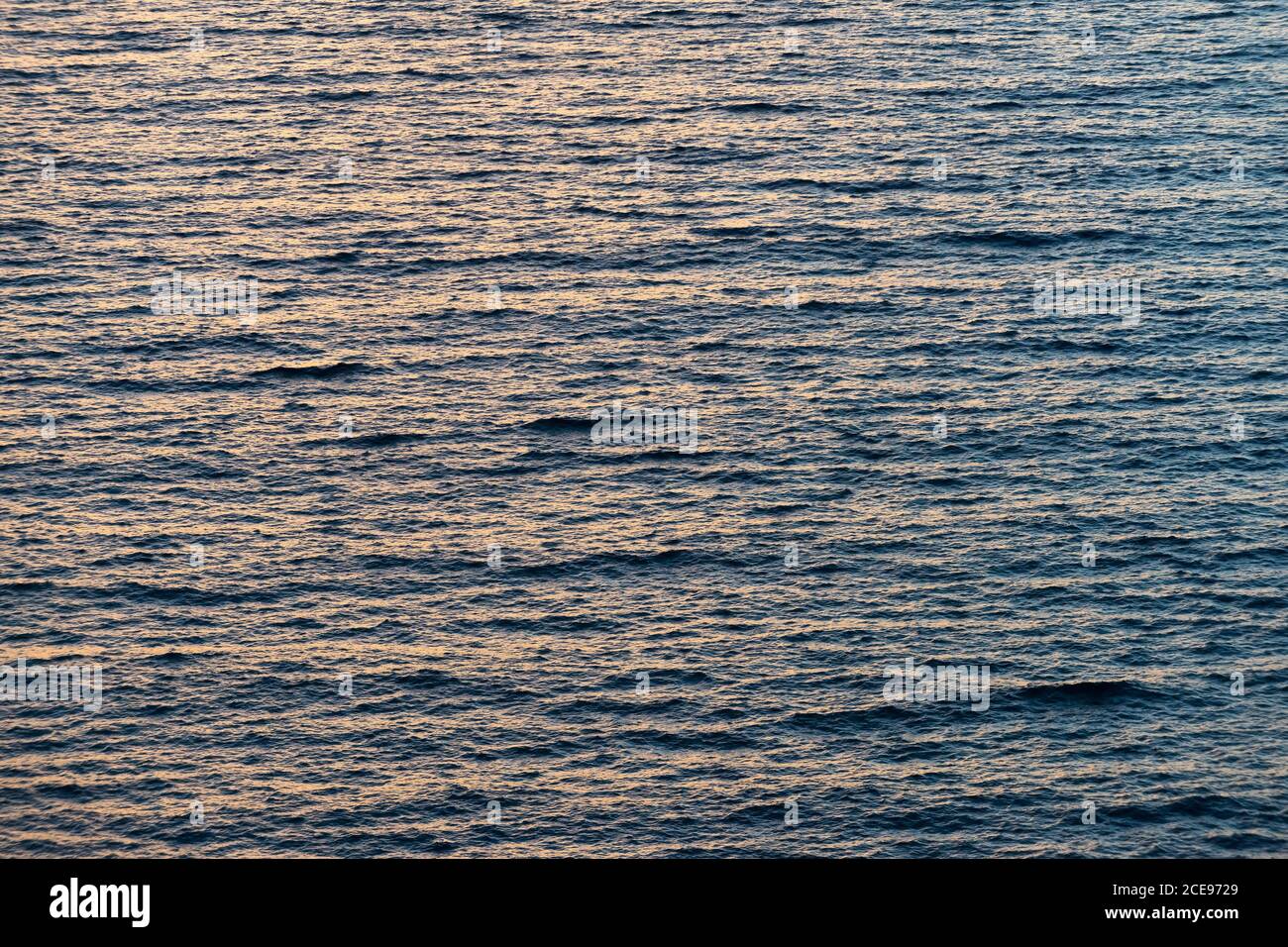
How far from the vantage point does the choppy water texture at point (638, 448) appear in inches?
1597

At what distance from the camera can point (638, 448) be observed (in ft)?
163

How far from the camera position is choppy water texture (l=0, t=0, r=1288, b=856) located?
40562 millimetres

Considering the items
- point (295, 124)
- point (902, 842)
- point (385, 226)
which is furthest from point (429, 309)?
point (902, 842)

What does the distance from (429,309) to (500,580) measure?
11022 millimetres

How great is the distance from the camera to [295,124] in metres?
60.9
